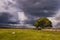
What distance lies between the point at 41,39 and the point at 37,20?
283 feet

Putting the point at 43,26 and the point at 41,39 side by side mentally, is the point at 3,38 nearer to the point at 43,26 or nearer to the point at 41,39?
the point at 41,39

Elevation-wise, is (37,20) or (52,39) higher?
(37,20)

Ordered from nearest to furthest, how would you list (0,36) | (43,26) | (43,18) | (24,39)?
(24,39), (0,36), (43,26), (43,18)

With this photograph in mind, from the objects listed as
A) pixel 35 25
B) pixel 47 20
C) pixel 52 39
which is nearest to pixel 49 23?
pixel 47 20

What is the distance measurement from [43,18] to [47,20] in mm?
4112

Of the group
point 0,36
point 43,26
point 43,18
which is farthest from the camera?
point 43,18

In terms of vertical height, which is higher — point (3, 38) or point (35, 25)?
point (35, 25)

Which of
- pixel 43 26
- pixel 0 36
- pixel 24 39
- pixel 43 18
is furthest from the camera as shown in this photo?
pixel 43 18

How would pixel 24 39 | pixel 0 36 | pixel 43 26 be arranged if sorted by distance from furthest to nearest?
pixel 43 26 < pixel 0 36 < pixel 24 39

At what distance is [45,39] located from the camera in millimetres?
49812

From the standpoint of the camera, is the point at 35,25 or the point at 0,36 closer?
the point at 0,36

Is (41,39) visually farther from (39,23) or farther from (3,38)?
(39,23)

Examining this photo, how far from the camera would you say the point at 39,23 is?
132m

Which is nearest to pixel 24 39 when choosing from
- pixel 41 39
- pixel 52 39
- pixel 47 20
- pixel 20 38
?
pixel 20 38
